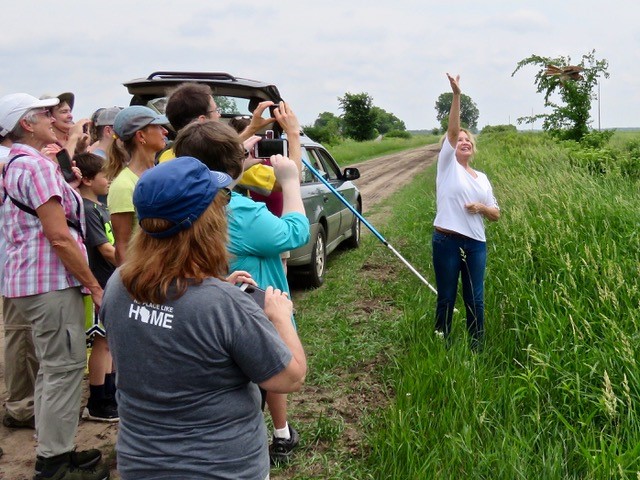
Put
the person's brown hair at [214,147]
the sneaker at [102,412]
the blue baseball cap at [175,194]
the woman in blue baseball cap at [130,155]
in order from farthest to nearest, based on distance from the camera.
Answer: the sneaker at [102,412] < the woman in blue baseball cap at [130,155] < the person's brown hair at [214,147] < the blue baseball cap at [175,194]

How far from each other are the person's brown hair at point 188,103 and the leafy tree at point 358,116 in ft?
199

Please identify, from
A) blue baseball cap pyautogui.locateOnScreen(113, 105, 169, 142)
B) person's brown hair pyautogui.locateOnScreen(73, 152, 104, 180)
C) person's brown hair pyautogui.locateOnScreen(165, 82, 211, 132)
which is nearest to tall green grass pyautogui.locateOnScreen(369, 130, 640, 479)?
person's brown hair pyautogui.locateOnScreen(165, 82, 211, 132)

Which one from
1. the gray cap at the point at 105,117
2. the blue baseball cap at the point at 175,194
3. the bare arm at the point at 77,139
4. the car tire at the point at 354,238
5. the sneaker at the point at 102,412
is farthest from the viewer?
the car tire at the point at 354,238

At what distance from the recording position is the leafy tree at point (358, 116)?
6303 cm

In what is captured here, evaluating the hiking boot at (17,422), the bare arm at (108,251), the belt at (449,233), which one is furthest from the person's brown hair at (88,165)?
the belt at (449,233)

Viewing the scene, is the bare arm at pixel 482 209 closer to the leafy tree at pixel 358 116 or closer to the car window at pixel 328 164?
the car window at pixel 328 164

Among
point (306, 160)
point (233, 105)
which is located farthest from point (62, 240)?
point (306, 160)

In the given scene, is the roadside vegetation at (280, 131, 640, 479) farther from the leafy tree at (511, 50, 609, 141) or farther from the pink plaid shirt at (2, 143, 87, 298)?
the leafy tree at (511, 50, 609, 141)

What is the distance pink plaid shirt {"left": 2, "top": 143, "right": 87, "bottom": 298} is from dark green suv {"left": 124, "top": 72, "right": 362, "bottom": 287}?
2.78 metres

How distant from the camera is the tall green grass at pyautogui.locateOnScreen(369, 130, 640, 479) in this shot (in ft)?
9.43

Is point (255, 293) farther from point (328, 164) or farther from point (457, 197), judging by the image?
point (328, 164)

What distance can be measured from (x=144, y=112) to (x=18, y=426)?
217 cm

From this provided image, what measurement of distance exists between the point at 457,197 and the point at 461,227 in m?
0.21

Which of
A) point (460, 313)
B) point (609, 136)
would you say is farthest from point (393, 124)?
point (460, 313)
